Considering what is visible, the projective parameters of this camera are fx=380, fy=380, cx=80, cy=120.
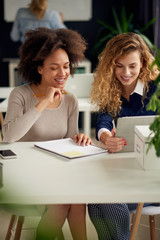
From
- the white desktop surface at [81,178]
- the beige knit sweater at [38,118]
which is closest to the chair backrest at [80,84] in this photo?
the beige knit sweater at [38,118]

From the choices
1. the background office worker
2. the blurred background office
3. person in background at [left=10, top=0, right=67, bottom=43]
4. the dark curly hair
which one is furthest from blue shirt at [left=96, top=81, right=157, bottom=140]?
the blurred background office

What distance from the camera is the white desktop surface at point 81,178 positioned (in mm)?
1233

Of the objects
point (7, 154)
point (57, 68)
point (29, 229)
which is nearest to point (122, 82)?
point (57, 68)

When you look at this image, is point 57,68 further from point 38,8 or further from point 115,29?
point 115,29

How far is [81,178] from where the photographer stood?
1.37 meters

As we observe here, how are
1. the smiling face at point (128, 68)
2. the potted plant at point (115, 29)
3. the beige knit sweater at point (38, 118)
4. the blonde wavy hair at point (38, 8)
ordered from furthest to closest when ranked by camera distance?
the potted plant at point (115, 29) < the blonde wavy hair at point (38, 8) < the smiling face at point (128, 68) < the beige knit sweater at point (38, 118)

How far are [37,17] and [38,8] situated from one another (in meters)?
0.11

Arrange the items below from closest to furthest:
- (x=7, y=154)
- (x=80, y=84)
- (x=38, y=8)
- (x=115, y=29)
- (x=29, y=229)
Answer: (x=7, y=154) < (x=29, y=229) < (x=80, y=84) < (x=38, y=8) < (x=115, y=29)

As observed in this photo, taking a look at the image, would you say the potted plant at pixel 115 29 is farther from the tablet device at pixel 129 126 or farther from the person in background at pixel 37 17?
the tablet device at pixel 129 126

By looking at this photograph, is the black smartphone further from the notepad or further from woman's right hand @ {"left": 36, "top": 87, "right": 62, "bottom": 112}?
woman's right hand @ {"left": 36, "top": 87, "right": 62, "bottom": 112}

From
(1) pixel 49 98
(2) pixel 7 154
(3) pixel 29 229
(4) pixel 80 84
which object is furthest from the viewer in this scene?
(4) pixel 80 84

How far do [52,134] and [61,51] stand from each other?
46 centimetres

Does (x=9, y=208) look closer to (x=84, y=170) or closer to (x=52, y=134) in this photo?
(x=84, y=170)

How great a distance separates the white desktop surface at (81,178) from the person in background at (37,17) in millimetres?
3316
